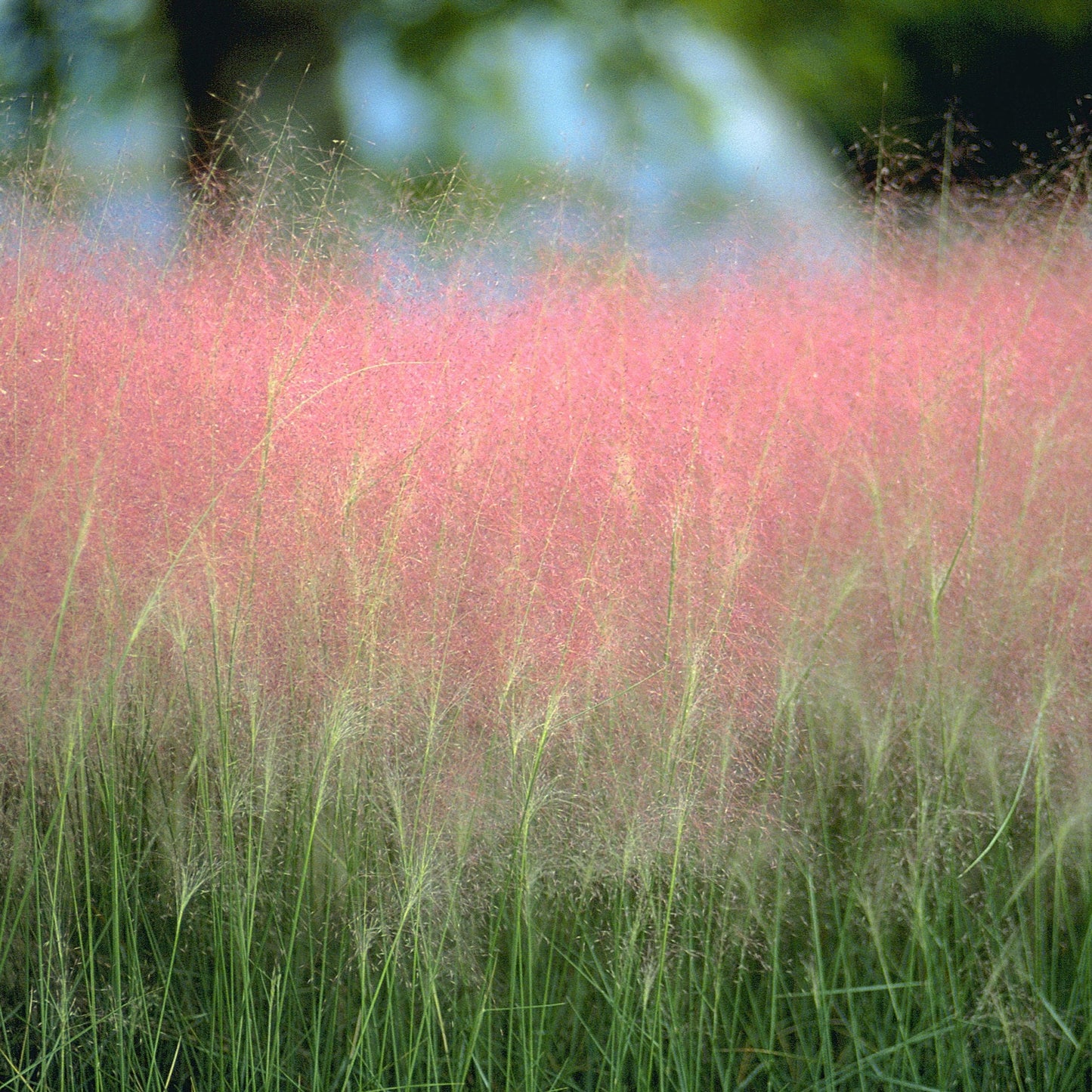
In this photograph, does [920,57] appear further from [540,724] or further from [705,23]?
[540,724]

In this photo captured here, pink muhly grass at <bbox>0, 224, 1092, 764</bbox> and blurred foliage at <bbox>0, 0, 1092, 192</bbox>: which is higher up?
blurred foliage at <bbox>0, 0, 1092, 192</bbox>

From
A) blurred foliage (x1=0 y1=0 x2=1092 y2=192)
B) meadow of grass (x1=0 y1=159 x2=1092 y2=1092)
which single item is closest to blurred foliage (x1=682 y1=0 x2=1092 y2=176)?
blurred foliage (x1=0 y1=0 x2=1092 y2=192)

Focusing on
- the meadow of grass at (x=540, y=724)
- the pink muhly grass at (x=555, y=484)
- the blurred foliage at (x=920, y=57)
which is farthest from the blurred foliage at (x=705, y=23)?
the meadow of grass at (x=540, y=724)

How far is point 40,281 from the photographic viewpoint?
1.93 m

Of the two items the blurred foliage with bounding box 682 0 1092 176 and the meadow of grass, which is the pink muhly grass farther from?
the blurred foliage with bounding box 682 0 1092 176

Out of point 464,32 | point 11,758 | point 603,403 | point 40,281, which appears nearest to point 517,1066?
point 11,758

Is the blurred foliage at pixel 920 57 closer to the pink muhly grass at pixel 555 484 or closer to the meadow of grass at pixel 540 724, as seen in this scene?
the pink muhly grass at pixel 555 484

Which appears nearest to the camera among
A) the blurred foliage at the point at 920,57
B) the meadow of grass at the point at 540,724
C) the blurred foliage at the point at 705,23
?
the meadow of grass at the point at 540,724

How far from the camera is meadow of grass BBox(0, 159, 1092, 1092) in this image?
1521 millimetres

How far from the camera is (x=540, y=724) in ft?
5.01

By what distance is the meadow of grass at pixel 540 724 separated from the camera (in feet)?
4.99

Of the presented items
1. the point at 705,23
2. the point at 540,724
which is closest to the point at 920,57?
the point at 705,23

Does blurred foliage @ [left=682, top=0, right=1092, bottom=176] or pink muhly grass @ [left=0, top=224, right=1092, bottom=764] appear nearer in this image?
pink muhly grass @ [left=0, top=224, right=1092, bottom=764]

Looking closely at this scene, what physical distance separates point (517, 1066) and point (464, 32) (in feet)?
21.9
